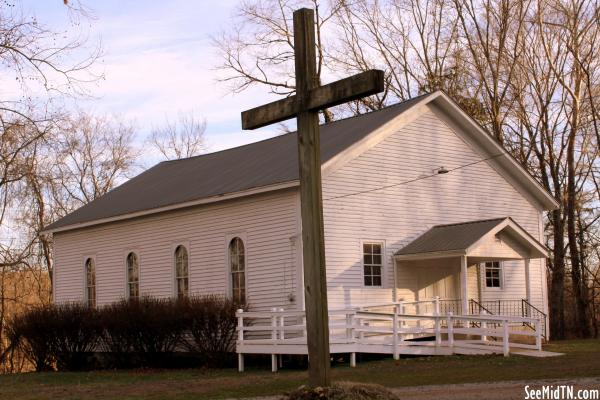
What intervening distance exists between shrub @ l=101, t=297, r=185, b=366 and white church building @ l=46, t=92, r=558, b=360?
1.65 meters

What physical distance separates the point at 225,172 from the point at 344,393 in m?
19.9

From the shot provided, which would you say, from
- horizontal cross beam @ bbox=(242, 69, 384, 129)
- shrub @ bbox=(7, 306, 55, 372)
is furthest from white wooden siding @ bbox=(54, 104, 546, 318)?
horizontal cross beam @ bbox=(242, 69, 384, 129)

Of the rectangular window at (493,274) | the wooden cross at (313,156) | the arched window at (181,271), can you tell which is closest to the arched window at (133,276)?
the arched window at (181,271)

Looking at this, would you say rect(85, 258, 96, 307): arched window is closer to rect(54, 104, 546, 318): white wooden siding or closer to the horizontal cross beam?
rect(54, 104, 546, 318): white wooden siding

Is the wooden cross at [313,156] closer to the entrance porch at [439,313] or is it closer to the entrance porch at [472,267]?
the entrance porch at [439,313]

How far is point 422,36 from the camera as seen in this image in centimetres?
4528

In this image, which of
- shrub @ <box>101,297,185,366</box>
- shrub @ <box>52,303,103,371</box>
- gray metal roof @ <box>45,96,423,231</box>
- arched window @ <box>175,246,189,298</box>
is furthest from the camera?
shrub @ <box>52,303,103,371</box>

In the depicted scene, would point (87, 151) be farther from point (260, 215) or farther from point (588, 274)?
point (260, 215)

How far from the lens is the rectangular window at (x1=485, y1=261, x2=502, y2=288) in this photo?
28.5 meters

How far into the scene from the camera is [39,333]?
29.8 meters

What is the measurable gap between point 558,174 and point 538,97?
13.8 feet

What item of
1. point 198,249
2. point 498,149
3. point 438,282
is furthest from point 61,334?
point 498,149

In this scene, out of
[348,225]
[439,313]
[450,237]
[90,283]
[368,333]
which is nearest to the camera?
[368,333]

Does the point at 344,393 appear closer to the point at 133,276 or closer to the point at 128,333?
the point at 128,333
